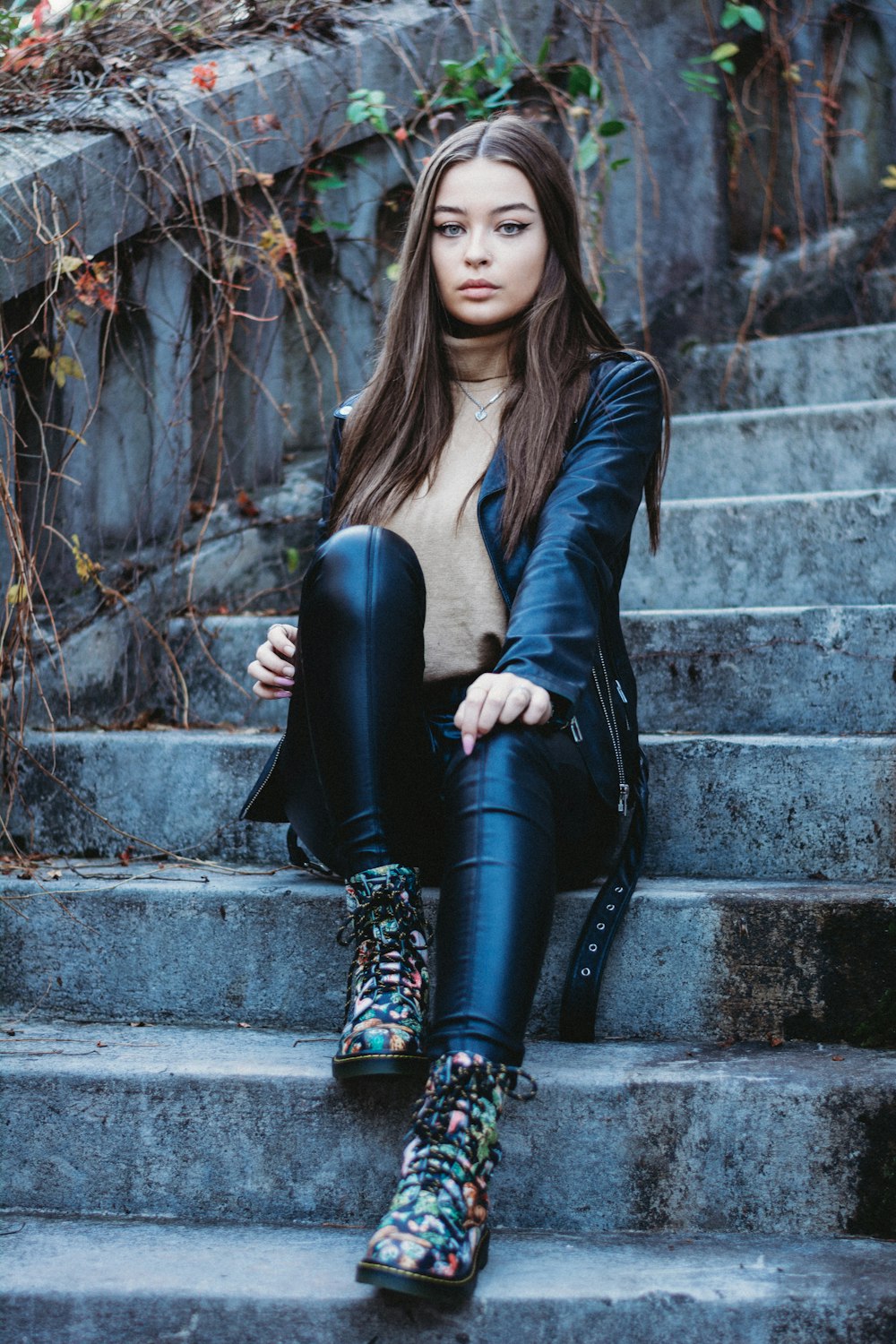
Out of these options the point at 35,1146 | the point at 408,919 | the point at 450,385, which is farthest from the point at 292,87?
the point at 35,1146

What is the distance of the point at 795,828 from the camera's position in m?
2.00

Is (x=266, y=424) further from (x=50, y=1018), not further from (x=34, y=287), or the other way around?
(x=50, y=1018)

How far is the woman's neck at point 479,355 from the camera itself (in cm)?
212

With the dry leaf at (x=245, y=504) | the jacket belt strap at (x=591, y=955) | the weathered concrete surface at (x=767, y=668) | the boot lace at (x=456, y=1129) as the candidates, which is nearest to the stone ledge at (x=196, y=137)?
the dry leaf at (x=245, y=504)

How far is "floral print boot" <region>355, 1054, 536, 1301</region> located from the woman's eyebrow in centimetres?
133

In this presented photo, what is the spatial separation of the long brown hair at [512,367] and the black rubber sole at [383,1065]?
0.82 meters

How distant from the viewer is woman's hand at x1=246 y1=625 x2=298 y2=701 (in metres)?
1.98

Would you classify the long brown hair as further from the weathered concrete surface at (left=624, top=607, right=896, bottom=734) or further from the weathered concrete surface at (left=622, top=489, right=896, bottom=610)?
the weathered concrete surface at (left=622, top=489, right=896, bottom=610)

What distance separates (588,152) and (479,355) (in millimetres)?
1651

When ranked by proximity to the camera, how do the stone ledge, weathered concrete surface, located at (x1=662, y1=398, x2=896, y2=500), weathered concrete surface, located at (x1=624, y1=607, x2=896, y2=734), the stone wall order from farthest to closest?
1. weathered concrete surface, located at (x1=662, y1=398, x2=896, y2=500)
2. the stone wall
3. the stone ledge
4. weathered concrete surface, located at (x1=624, y1=607, x2=896, y2=734)

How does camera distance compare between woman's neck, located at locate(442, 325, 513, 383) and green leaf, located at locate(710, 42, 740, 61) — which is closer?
woman's neck, located at locate(442, 325, 513, 383)

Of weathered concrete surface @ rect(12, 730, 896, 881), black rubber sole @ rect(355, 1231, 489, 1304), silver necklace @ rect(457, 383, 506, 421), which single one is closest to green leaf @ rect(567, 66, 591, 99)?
silver necklace @ rect(457, 383, 506, 421)

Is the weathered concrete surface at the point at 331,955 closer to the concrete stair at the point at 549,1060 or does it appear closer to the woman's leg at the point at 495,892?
→ the concrete stair at the point at 549,1060

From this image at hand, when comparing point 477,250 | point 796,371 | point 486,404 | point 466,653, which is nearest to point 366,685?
point 466,653
